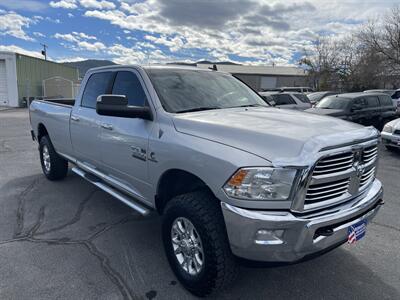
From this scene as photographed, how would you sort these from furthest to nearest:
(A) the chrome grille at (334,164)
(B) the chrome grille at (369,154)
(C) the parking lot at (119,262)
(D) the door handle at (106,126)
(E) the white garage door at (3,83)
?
1. (E) the white garage door at (3,83)
2. (D) the door handle at (106,126)
3. (C) the parking lot at (119,262)
4. (B) the chrome grille at (369,154)
5. (A) the chrome grille at (334,164)

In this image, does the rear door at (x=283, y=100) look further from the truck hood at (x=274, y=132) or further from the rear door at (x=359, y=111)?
the truck hood at (x=274, y=132)

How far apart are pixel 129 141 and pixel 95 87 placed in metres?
1.52

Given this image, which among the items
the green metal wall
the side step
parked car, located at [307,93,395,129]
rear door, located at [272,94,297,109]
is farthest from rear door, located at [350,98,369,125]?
the green metal wall

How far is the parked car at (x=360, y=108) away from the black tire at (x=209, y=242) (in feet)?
29.1

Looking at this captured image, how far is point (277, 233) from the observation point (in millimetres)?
2275

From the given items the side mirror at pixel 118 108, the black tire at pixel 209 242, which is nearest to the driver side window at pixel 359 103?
the side mirror at pixel 118 108

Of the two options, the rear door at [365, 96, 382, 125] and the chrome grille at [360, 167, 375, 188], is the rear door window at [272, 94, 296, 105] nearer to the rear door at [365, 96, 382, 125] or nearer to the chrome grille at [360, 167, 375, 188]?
the rear door at [365, 96, 382, 125]

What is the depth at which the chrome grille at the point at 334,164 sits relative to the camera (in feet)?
7.72

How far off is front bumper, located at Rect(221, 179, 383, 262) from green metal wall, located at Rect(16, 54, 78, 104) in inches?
1028

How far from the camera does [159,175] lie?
3.09m

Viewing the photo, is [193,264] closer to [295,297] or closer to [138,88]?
[295,297]

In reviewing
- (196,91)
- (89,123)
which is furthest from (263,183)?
(89,123)

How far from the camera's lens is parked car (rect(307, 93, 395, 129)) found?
429 inches

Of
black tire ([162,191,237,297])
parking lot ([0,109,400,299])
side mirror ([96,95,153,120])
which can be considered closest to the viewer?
black tire ([162,191,237,297])
